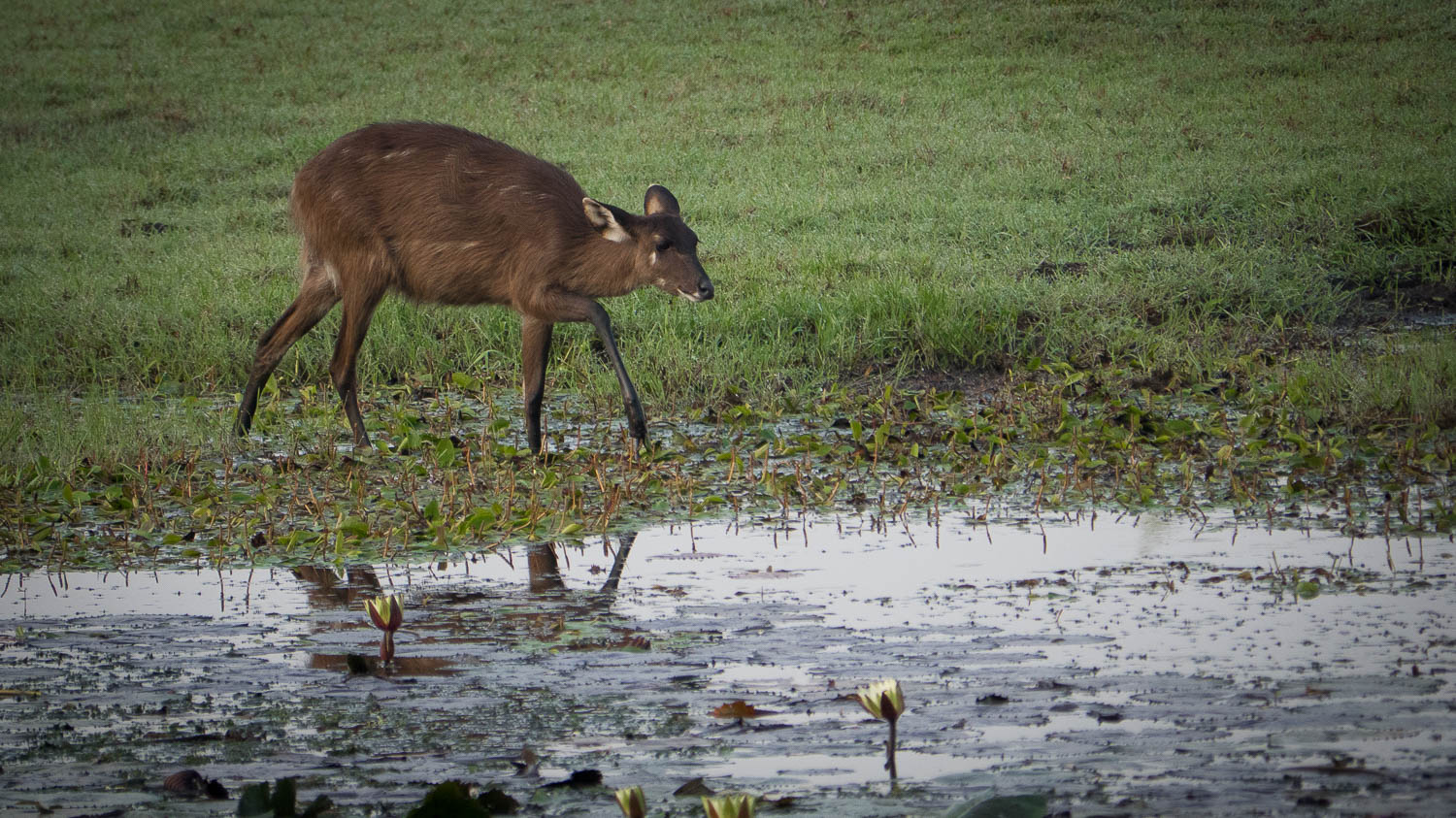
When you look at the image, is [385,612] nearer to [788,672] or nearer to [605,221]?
[788,672]

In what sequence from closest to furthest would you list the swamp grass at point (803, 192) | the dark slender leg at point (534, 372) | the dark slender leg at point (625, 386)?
1. the dark slender leg at point (625, 386)
2. the dark slender leg at point (534, 372)
3. the swamp grass at point (803, 192)

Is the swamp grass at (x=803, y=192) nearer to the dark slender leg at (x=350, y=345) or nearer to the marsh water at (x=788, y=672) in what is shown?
the dark slender leg at (x=350, y=345)

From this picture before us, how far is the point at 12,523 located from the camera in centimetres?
582

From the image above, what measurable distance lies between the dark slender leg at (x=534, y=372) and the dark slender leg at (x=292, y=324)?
44.9 inches

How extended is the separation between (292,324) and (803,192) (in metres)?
5.89

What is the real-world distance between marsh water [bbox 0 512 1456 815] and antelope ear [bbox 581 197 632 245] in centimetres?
Result: 225

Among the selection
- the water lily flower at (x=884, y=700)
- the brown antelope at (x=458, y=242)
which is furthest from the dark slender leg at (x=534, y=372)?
the water lily flower at (x=884, y=700)

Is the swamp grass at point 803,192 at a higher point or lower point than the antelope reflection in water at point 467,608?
higher

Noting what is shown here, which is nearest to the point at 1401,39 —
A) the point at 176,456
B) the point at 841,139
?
the point at 841,139

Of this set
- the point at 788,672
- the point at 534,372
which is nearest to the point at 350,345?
the point at 534,372

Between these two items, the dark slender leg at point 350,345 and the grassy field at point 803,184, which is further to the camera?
the grassy field at point 803,184

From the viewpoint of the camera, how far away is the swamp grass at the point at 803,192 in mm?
8750

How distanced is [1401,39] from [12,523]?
16422 mm

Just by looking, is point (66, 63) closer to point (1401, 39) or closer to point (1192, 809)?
point (1401, 39)
